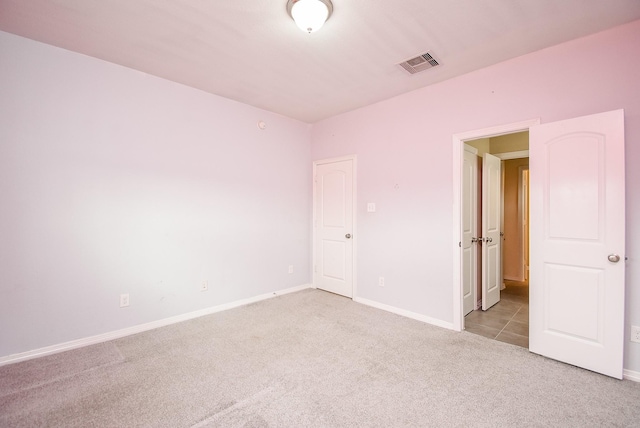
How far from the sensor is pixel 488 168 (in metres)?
3.87

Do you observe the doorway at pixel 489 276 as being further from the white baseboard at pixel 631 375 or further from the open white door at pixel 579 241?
the white baseboard at pixel 631 375

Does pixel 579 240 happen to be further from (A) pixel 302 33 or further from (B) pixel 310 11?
(A) pixel 302 33

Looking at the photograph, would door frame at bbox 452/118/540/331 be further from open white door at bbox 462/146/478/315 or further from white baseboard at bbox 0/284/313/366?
white baseboard at bbox 0/284/313/366

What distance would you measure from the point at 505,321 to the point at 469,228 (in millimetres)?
1166

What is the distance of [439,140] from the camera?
10.6 ft

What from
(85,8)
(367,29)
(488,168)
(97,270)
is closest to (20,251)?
(97,270)

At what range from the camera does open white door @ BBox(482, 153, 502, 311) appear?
3791 mm

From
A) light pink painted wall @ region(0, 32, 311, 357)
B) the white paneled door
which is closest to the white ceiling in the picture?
light pink painted wall @ region(0, 32, 311, 357)

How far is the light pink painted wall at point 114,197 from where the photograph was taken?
243 cm

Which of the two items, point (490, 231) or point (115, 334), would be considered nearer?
point (115, 334)

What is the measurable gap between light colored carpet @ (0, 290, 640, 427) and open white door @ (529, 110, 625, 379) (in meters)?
0.25

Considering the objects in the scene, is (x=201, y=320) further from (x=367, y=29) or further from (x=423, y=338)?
(x=367, y=29)

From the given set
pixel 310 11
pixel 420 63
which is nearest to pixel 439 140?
pixel 420 63

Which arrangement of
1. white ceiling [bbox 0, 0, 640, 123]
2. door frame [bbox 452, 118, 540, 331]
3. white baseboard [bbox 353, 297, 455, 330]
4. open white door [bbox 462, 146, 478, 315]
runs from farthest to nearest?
open white door [bbox 462, 146, 478, 315], white baseboard [bbox 353, 297, 455, 330], door frame [bbox 452, 118, 540, 331], white ceiling [bbox 0, 0, 640, 123]
